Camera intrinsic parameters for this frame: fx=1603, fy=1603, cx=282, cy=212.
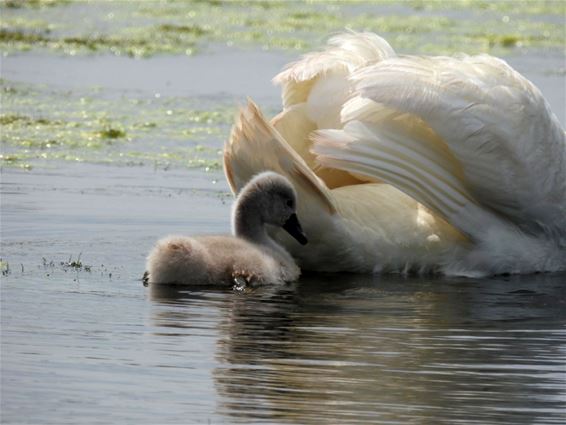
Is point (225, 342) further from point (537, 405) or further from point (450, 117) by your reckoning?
point (450, 117)

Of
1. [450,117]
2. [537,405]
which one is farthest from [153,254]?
[537,405]

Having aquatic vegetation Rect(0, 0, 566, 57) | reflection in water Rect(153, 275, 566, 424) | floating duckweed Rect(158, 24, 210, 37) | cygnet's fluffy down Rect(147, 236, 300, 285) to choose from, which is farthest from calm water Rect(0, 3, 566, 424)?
floating duckweed Rect(158, 24, 210, 37)

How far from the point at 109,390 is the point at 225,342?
1096 millimetres

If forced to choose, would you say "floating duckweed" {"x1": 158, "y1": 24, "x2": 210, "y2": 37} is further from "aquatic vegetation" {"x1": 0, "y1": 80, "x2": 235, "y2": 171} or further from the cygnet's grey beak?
the cygnet's grey beak

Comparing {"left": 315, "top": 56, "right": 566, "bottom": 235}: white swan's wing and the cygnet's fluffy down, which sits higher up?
{"left": 315, "top": 56, "right": 566, "bottom": 235}: white swan's wing

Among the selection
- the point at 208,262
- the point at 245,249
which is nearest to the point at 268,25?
the point at 245,249

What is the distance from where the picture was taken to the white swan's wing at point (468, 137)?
31.0 ft

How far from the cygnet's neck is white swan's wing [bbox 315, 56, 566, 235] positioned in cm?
57

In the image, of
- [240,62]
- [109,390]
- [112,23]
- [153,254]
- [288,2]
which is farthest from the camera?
[288,2]

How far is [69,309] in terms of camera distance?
27.2 feet

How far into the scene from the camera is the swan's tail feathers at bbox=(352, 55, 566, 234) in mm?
9445

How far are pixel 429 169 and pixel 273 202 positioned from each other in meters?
1.07

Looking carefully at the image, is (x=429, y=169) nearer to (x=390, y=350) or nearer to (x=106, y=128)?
(x=390, y=350)

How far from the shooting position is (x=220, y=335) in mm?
7840
